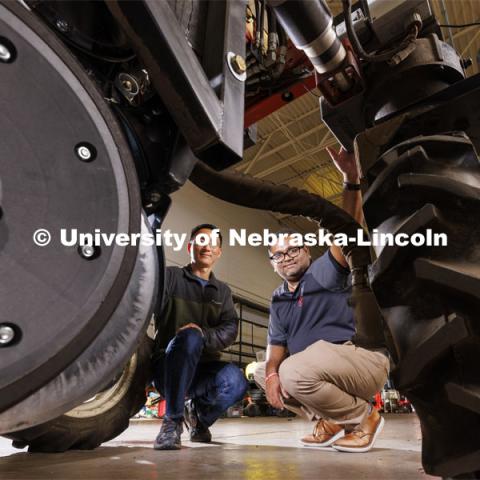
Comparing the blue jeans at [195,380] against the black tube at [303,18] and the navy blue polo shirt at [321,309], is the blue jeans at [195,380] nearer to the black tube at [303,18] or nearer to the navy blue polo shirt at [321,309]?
the navy blue polo shirt at [321,309]

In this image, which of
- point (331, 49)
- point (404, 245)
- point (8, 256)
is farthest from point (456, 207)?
point (8, 256)

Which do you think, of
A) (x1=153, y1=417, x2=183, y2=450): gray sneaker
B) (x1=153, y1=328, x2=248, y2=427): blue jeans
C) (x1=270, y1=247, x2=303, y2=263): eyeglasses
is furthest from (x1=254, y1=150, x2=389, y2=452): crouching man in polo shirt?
(x1=153, y1=417, x2=183, y2=450): gray sneaker

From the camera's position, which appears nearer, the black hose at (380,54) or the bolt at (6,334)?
the bolt at (6,334)

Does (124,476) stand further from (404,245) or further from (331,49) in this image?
(331,49)

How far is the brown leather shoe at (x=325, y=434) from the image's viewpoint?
5.98 feet

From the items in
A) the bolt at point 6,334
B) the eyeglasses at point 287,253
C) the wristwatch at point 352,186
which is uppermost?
the eyeglasses at point 287,253

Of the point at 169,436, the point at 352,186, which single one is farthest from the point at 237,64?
the point at 169,436

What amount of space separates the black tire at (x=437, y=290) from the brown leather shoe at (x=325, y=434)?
1328 mm

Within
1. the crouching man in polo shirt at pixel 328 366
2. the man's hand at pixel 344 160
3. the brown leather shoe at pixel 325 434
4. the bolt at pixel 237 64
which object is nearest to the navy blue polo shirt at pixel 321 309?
the crouching man in polo shirt at pixel 328 366

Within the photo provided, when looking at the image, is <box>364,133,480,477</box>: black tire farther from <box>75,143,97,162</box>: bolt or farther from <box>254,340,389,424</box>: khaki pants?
<box>254,340,389,424</box>: khaki pants

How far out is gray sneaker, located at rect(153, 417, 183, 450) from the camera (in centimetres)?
178

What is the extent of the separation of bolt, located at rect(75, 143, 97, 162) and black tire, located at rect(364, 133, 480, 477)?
410 mm

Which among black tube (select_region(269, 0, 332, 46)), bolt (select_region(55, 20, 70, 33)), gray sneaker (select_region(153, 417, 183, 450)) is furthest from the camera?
gray sneaker (select_region(153, 417, 183, 450))

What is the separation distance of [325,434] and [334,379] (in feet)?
0.93
